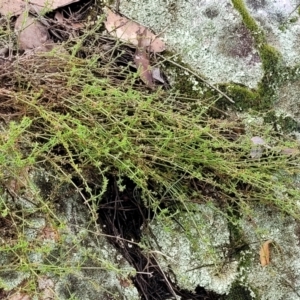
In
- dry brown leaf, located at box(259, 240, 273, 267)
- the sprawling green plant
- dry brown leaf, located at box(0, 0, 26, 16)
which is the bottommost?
dry brown leaf, located at box(259, 240, 273, 267)

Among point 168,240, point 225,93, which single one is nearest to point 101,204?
point 168,240

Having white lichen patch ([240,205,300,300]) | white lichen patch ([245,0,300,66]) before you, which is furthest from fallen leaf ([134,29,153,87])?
white lichen patch ([240,205,300,300])

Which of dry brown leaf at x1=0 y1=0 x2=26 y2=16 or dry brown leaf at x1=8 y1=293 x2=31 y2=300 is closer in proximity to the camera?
dry brown leaf at x1=8 y1=293 x2=31 y2=300

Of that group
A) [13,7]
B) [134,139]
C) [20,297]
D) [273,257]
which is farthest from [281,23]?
[20,297]

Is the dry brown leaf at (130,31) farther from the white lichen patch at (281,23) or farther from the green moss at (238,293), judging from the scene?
the green moss at (238,293)

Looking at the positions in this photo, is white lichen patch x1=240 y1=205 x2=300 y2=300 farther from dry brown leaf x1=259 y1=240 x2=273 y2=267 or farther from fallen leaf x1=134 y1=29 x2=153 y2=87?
fallen leaf x1=134 y1=29 x2=153 y2=87

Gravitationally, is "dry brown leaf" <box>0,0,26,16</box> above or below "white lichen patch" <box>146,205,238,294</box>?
above

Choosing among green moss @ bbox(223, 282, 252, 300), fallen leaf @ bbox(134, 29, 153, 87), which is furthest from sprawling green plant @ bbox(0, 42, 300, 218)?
green moss @ bbox(223, 282, 252, 300)

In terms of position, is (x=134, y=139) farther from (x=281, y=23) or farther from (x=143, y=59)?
(x=281, y=23)
